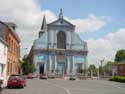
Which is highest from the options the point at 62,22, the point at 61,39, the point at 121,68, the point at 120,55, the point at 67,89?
the point at 62,22

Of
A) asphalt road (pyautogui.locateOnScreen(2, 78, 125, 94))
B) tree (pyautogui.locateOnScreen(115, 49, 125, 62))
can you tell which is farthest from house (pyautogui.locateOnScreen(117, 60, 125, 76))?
asphalt road (pyautogui.locateOnScreen(2, 78, 125, 94))

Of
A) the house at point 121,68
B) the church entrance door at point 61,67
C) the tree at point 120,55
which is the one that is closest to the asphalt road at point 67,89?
the church entrance door at point 61,67

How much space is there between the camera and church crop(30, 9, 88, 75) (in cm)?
9794

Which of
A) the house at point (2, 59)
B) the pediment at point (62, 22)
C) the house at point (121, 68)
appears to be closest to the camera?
the house at point (2, 59)

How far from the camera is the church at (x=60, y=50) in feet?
321

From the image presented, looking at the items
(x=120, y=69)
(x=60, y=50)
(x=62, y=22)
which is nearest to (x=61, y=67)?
(x=60, y=50)

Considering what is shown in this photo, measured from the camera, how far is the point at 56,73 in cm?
9644

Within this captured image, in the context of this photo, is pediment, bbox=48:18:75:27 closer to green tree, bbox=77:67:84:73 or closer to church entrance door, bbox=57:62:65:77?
church entrance door, bbox=57:62:65:77

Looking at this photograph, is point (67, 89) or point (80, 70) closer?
point (67, 89)

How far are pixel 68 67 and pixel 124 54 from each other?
54.0 meters

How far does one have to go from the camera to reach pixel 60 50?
328ft

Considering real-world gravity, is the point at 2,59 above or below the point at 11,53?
below

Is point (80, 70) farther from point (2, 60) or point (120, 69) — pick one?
point (2, 60)

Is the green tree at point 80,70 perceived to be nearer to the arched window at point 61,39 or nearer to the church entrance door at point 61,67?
the church entrance door at point 61,67
